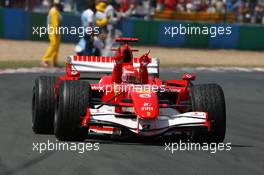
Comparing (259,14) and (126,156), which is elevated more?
(259,14)

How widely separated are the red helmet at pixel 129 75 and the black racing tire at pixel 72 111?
1.12m

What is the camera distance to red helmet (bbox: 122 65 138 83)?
38.9 ft

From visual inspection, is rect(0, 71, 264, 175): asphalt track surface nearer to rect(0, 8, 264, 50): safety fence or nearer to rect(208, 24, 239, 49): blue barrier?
rect(0, 8, 264, 50): safety fence

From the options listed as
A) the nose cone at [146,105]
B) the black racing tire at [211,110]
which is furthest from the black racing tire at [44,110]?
the black racing tire at [211,110]

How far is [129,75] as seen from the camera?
39.0ft

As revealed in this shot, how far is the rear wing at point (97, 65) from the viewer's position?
42.4ft

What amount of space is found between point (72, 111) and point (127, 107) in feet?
2.75

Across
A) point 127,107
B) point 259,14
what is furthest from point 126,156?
point 259,14

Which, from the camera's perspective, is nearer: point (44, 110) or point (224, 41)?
point (44, 110)

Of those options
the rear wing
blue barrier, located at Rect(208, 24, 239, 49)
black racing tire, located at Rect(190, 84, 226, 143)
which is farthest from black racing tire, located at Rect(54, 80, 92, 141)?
blue barrier, located at Rect(208, 24, 239, 49)

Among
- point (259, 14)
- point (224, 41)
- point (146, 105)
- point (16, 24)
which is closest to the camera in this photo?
point (146, 105)

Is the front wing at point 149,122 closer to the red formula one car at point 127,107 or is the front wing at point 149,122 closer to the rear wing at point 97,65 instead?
the red formula one car at point 127,107

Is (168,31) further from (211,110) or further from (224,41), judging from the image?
(211,110)

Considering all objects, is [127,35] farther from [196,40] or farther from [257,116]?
[257,116]
